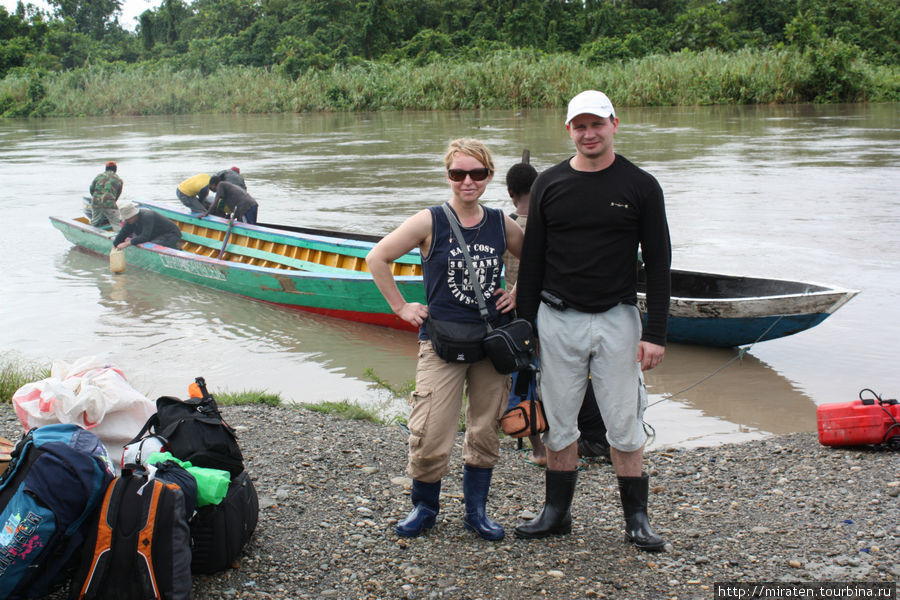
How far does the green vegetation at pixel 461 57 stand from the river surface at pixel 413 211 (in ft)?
12.1

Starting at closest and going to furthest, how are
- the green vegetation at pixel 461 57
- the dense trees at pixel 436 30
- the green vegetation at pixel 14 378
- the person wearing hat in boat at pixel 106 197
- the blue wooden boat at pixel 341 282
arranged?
1. the green vegetation at pixel 14 378
2. the blue wooden boat at pixel 341 282
3. the person wearing hat in boat at pixel 106 197
4. the green vegetation at pixel 461 57
5. the dense trees at pixel 436 30

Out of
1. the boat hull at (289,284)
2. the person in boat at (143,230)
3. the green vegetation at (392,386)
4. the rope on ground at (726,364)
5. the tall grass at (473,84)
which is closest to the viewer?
the rope on ground at (726,364)

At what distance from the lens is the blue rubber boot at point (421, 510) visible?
12.9 ft

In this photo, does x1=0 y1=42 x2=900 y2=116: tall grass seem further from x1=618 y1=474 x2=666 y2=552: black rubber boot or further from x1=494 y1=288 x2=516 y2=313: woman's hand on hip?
x1=618 y1=474 x2=666 y2=552: black rubber boot

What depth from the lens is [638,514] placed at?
3.76 m

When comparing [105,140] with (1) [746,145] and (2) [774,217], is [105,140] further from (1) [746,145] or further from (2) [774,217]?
(2) [774,217]

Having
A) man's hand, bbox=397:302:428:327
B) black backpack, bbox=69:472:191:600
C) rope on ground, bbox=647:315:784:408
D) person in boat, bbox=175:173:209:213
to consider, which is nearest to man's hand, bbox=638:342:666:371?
man's hand, bbox=397:302:428:327

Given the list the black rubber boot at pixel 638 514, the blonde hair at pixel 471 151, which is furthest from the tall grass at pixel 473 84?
the black rubber boot at pixel 638 514

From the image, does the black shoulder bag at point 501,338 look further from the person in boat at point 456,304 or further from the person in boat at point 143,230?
the person in boat at point 143,230

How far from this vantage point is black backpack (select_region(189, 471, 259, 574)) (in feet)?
11.3

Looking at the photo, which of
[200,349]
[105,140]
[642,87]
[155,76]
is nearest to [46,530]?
[200,349]

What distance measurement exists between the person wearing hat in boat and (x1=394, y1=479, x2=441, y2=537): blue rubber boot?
36.9 ft

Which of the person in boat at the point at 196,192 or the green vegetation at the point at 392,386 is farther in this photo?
the person in boat at the point at 196,192

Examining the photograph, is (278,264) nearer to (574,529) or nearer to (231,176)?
(231,176)
